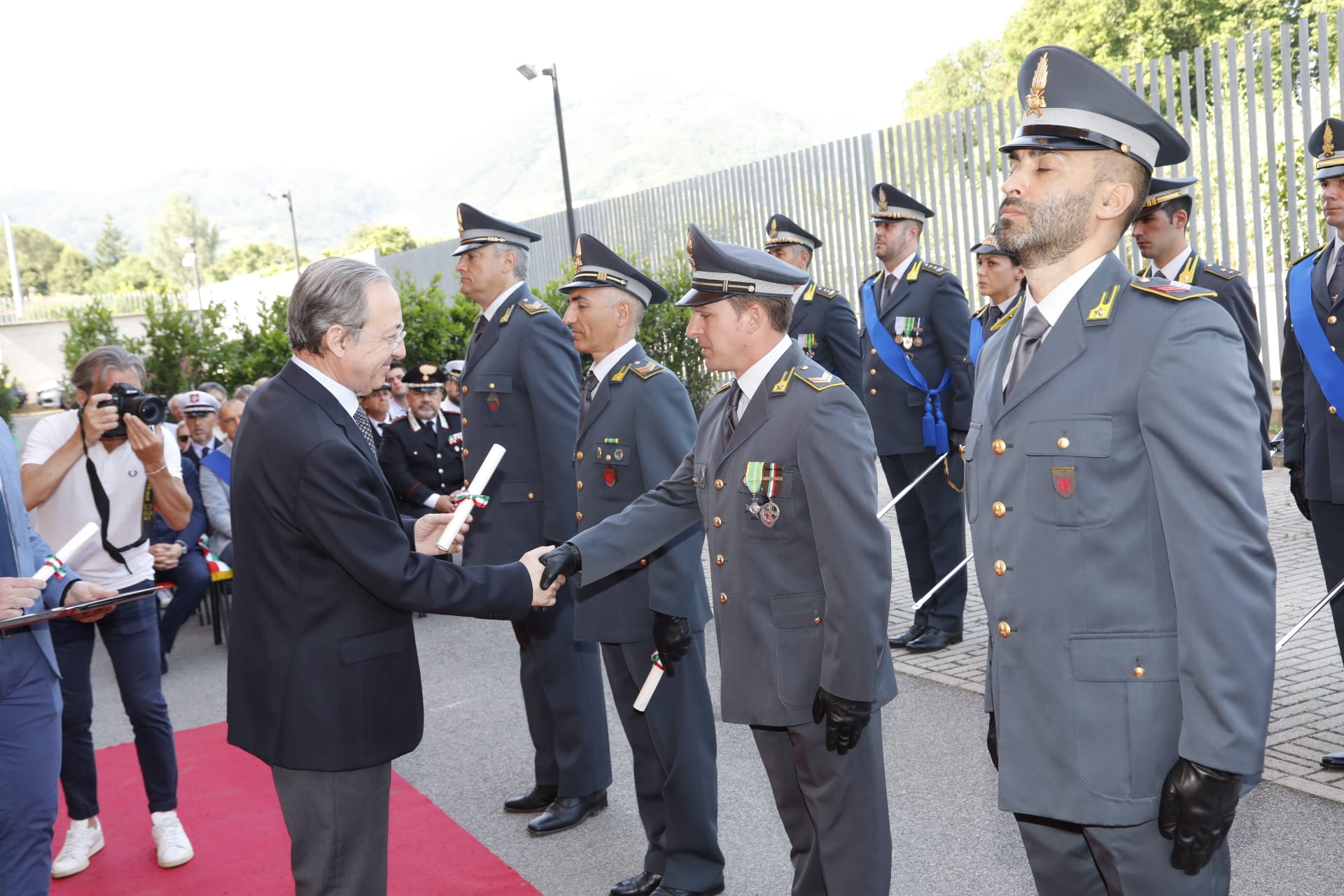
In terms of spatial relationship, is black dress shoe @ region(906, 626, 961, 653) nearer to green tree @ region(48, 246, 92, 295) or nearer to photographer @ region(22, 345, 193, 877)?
photographer @ region(22, 345, 193, 877)

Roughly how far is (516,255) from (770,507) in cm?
250

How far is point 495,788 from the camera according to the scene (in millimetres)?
5211

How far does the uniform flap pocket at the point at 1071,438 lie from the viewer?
2.16 meters

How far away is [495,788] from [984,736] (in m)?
2.25

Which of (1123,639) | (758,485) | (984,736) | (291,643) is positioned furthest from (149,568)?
(1123,639)

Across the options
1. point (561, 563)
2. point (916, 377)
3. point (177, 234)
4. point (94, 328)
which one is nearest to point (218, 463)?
point (916, 377)

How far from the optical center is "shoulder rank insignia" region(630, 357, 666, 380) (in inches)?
165

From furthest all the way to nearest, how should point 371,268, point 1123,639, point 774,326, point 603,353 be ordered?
1. point 603,353
2. point 774,326
3. point 371,268
4. point 1123,639

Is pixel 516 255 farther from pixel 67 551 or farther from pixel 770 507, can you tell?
pixel 770 507

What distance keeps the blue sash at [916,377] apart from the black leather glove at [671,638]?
10.7ft

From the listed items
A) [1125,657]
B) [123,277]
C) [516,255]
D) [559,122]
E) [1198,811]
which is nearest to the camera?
[1198,811]

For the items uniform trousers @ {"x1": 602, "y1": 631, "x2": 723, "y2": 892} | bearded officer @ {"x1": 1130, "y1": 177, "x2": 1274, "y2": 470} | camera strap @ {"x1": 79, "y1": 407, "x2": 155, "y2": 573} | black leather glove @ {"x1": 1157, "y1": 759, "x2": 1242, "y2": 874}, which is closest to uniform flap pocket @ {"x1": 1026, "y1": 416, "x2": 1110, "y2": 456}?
black leather glove @ {"x1": 1157, "y1": 759, "x2": 1242, "y2": 874}

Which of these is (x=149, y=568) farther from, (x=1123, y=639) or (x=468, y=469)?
(x=1123, y=639)

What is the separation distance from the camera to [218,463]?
8227 mm
